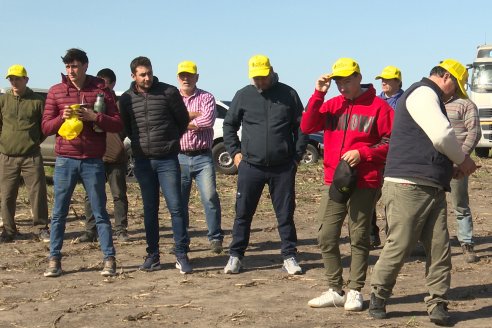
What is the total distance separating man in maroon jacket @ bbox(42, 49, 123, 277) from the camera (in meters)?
8.62

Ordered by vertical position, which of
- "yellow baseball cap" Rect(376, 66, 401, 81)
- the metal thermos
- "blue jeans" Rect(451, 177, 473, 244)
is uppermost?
"yellow baseball cap" Rect(376, 66, 401, 81)

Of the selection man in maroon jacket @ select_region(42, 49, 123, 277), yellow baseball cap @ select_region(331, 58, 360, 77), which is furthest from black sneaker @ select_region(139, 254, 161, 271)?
yellow baseball cap @ select_region(331, 58, 360, 77)

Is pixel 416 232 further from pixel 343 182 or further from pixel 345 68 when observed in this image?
pixel 345 68

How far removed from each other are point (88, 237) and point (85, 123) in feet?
8.56

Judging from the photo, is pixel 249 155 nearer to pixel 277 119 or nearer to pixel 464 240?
pixel 277 119

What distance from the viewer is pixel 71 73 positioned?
8609mm

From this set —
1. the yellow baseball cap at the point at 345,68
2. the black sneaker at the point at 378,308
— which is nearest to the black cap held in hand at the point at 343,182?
the yellow baseball cap at the point at 345,68

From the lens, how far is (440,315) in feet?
22.2

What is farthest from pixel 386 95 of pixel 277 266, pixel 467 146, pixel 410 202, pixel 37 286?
pixel 37 286

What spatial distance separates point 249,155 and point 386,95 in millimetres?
2303

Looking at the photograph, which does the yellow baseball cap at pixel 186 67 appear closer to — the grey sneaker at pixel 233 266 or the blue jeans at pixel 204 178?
the blue jeans at pixel 204 178

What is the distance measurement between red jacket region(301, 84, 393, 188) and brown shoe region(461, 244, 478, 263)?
7.96ft

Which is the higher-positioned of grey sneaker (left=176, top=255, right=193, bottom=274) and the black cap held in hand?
the black cap held in hand

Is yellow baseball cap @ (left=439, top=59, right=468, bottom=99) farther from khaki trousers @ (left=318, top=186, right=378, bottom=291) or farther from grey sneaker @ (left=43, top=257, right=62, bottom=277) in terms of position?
grey sneaker @ (left=43, top=257, right=62, bottom=277)
